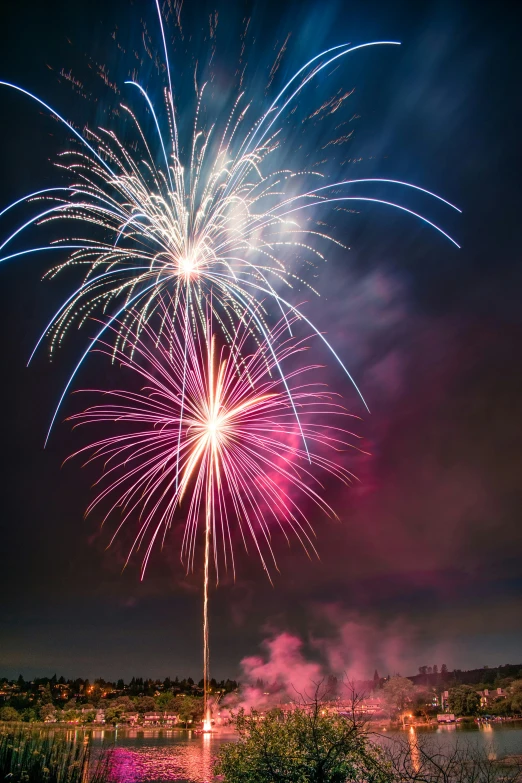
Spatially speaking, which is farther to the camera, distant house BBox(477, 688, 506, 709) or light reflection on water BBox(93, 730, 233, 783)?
distant house BBox(477, 688, 506, 709)

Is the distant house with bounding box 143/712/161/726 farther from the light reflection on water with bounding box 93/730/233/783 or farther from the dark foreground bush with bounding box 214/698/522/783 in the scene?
the dark foreground bush with bounding box 214/698/522/783

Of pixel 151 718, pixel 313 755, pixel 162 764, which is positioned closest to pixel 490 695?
pixel 151 718

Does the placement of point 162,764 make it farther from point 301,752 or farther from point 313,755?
point 313,755

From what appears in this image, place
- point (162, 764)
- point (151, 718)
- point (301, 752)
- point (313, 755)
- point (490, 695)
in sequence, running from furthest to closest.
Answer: point (151, 718)
point (490, 695)
point (162, 764)
point (301, 752)
point (313, 755)

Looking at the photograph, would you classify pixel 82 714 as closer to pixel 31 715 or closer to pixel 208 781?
pixel 31 715

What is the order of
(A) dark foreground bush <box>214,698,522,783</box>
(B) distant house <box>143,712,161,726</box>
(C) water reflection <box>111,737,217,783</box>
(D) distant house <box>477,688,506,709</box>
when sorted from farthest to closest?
(B) distant house <box>143,712,161,726</box>
(D) distant house <box>477,688,506,709</box>
(C) water reflection <box>111,737,217,783</box>
(A) dark foreground bush <box>214,698,522,783</box>

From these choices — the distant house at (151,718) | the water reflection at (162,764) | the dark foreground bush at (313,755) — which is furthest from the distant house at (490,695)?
the dark foreground bush at (313,755)

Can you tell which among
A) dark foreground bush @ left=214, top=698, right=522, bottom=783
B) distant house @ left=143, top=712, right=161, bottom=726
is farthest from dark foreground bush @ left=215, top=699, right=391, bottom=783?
distant house @ left=143, top=712, right=161, bottom=726

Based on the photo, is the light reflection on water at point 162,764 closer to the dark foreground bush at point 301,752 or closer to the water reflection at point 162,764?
the water reflection at point 162,764

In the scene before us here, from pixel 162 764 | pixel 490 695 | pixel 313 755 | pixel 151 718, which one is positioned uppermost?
pixel 313 755
